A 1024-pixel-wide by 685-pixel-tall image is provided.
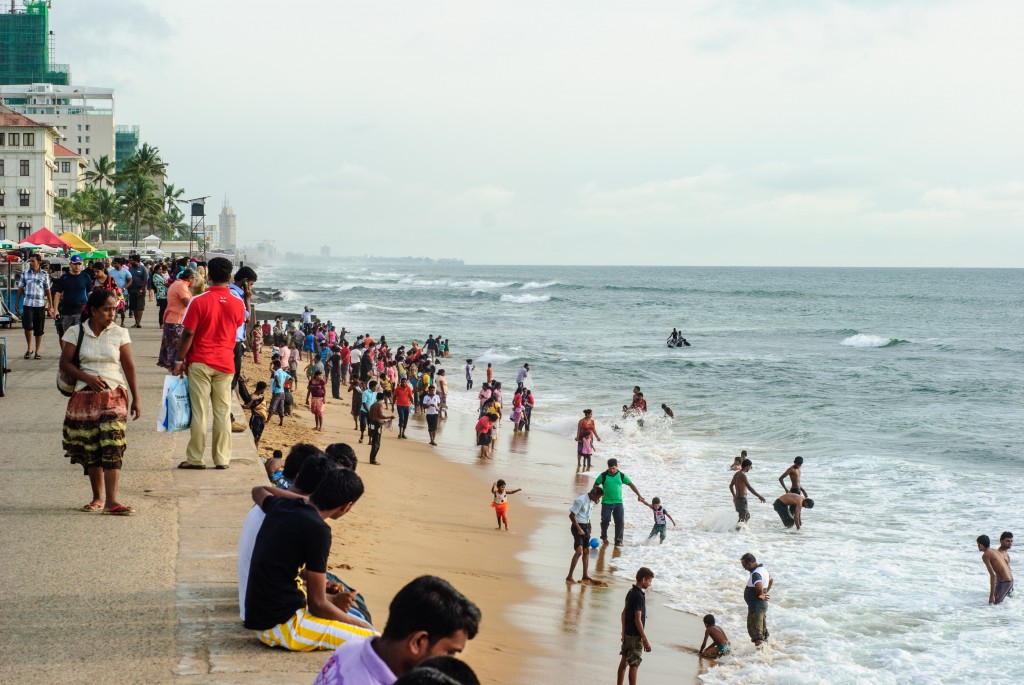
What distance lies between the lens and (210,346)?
26.8 feet

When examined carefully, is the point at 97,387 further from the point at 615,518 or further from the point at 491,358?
the point at 491,358

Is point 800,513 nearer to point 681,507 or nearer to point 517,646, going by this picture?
point 681,507

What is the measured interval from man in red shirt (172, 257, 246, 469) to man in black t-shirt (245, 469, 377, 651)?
3.38m

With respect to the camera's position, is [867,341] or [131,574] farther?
[867,341]

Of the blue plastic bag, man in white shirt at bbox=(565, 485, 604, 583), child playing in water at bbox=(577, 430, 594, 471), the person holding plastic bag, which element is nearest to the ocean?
child playing in water at bbox=(577, 430, 594, 471)

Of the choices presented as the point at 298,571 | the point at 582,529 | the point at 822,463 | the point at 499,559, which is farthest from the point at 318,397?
the point at 298,571

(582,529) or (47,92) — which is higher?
(47,92)

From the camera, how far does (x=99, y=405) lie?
269 inches

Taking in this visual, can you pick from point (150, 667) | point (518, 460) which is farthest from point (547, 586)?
point (518, 460)

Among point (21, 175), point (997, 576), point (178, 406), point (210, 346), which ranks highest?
point (21, 175)

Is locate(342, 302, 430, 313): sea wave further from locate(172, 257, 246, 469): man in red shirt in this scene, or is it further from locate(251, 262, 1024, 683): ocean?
locate(172, 257, 246, 469): man in red shirt

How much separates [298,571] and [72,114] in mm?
151571

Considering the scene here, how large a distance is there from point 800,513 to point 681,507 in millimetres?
2089

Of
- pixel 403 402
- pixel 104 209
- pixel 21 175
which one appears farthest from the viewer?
pixel 104 209
